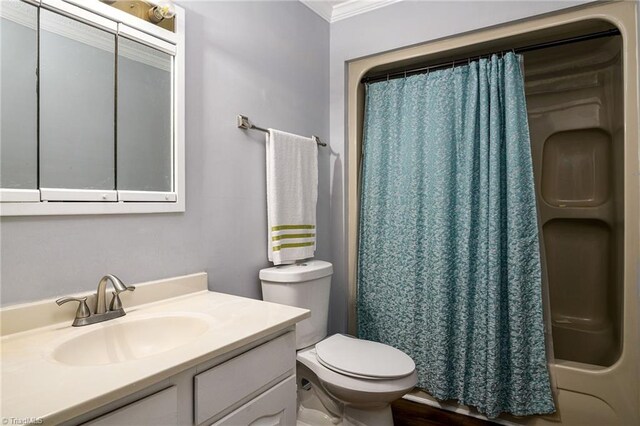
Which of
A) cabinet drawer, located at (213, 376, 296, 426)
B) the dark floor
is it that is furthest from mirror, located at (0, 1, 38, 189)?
the dark floor

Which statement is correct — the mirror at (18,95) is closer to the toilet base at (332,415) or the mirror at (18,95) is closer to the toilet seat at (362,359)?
the toilet seat at (362,359)

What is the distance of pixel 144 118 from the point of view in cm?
128

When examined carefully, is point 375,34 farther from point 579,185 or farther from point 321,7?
point 579,185

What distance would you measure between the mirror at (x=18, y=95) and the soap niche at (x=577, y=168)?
9.20 ft

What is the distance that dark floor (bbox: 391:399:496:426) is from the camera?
6.17 ft

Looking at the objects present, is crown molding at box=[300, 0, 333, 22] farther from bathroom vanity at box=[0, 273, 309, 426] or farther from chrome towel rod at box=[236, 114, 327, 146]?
Answer: bathroom vanity at box=[0, 273, 309, 426]

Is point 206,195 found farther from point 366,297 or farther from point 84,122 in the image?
point 366,297

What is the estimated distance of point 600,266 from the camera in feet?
7.69

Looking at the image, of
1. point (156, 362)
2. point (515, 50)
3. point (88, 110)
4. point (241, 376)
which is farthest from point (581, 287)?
point (88, 110)

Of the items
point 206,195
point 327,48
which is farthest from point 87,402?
point 327,48

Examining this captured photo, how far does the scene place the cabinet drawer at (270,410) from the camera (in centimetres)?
97

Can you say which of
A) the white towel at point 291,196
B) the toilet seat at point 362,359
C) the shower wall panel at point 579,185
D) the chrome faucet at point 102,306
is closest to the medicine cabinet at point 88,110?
the chrome faucet at point 102,306

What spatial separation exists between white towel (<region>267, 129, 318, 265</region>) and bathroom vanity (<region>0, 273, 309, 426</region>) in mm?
502

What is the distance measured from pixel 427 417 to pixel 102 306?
5.69 ft
